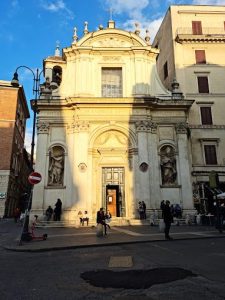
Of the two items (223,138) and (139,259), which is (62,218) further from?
(223,138)

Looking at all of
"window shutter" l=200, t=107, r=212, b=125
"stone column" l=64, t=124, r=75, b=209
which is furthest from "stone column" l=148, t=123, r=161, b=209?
"window shutter" l=200, t=107, r=212, b=125

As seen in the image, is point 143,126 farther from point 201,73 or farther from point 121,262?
point 121,262

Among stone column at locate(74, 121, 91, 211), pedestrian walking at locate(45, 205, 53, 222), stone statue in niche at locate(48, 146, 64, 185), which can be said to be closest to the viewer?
pedestrian walking at locate(45, 205, 53, 222)

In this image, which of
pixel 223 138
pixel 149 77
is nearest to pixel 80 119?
pixel 149 77

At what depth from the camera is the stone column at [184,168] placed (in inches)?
894

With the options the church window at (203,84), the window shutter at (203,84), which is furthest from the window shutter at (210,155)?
the window shutter at (203,84)

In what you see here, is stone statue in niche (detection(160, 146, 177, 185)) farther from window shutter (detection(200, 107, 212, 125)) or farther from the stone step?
window shutter (detection(200, 107, 212, 125))

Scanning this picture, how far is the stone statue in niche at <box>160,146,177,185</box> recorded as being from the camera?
77.2 feet

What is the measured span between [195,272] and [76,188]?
16.7 m

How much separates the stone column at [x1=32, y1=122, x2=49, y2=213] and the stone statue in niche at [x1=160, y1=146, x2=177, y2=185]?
980 cm

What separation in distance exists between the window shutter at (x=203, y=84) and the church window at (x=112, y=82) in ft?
30.4

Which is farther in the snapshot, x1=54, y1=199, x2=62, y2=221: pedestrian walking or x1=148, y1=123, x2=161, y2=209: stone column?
x1=148, y1=123, x2=161, y2=209: stone column

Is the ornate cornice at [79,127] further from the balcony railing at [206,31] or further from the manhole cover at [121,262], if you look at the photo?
the balcony railing at [206,31]

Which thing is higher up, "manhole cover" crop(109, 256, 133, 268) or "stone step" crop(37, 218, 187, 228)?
"stone step" crop(37, 218, 187, 228)
